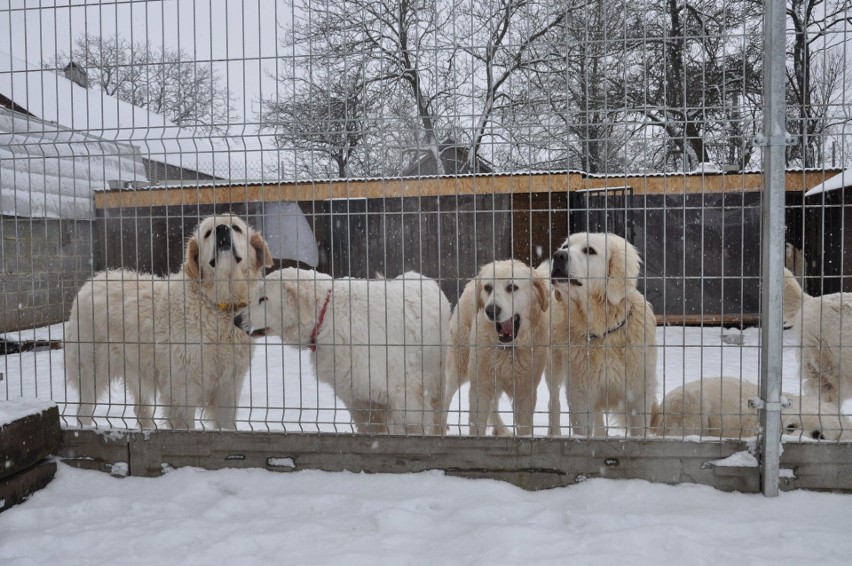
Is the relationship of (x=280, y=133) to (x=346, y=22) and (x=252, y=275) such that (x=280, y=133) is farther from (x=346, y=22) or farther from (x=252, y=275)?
(x=252, y=275)

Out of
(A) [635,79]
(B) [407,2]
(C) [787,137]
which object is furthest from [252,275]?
Answer: (C) [787,137]

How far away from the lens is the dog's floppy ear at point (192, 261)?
16.0ft

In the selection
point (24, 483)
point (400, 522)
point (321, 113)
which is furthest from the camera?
point (321, 113)

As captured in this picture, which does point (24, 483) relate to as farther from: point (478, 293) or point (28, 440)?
point (478, 293)

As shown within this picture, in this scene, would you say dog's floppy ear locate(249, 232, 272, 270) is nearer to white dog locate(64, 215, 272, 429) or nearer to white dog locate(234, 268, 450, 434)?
white dog locate(64, 215, 272, 429)

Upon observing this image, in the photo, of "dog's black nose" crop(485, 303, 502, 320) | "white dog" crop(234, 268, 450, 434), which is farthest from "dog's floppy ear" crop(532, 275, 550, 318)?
"white dog" crop(234, 268, 450, 434)

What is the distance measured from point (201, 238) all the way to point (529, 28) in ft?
8.92

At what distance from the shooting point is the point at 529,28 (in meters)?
3.72

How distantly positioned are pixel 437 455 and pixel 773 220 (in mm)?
2160

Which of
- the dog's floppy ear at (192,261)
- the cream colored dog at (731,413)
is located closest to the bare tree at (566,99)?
the cream colored dog at (731,413)

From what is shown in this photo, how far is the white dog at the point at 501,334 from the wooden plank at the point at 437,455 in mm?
772

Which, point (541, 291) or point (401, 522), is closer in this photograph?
point (401, 522)

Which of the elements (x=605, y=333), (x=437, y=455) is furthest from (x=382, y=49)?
(x=437, y=455)

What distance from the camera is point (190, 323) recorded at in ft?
15.7
